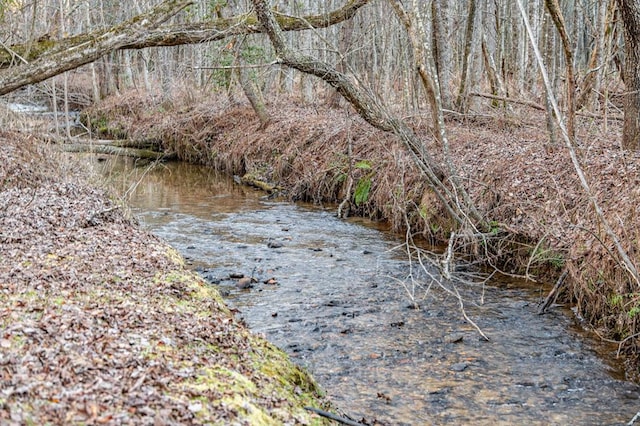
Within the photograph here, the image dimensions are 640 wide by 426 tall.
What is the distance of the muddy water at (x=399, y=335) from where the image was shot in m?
5.31

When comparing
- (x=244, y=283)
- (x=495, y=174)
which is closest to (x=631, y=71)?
(x=495, y=174)

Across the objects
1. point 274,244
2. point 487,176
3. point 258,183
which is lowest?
point 274,244

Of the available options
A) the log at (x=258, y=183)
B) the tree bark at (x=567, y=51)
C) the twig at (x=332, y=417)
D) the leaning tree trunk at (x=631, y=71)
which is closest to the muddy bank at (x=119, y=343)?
the twig at (x=332, y=417)

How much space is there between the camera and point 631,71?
8.52m

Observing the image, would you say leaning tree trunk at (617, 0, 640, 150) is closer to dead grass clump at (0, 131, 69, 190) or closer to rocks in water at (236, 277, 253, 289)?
rocks in water at (236, 277, 253, 289)

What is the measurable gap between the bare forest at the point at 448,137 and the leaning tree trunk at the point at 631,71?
2 cm

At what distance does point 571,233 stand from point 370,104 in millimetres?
3391

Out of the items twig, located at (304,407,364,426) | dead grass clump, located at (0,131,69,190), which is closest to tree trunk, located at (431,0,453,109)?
dead grass clump, located at (0,131,69,190)

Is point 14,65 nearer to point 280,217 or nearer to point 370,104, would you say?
point 280,217

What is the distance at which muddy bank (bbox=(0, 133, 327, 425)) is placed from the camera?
320cm

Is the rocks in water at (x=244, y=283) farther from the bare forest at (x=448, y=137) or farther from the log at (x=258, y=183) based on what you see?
the log at (x=258, y=183)

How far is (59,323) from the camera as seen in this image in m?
4.17

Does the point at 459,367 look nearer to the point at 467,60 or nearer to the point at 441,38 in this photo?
the point at 441,38

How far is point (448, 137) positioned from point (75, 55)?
6927mm
